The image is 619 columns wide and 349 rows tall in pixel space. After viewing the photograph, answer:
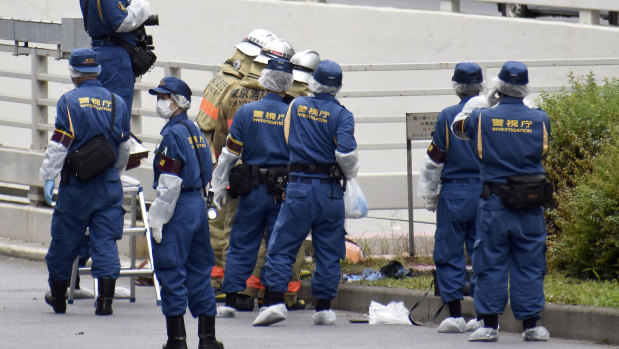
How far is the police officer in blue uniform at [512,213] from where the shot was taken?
9.74 meters

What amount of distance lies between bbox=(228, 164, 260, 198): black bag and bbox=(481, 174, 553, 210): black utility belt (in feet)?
7.32

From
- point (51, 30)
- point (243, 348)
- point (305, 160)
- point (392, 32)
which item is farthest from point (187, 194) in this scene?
point (392, 32)

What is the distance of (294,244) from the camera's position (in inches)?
428

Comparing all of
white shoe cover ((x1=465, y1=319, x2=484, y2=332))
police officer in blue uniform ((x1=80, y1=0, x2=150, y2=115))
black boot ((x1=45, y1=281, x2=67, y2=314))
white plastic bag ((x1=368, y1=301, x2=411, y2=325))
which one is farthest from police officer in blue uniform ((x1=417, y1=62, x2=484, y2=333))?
police officer in blue uniform ((x1=80, y1=0, x2=150, y2=115))

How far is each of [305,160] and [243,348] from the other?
1955mm

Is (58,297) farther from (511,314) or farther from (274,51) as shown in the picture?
(511,314)

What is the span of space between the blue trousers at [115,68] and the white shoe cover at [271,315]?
106 inches

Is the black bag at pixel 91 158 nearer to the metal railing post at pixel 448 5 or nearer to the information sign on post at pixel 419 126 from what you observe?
the information sign on post at pixel 419 126

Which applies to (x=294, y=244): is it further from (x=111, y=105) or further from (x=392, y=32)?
(x=392, y=32)

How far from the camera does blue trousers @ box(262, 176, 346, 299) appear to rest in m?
10.8

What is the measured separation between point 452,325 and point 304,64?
2740 mm

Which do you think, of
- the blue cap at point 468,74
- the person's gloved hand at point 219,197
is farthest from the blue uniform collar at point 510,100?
the person's gloved hand at point 219,197

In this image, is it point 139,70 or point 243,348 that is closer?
point 243,348

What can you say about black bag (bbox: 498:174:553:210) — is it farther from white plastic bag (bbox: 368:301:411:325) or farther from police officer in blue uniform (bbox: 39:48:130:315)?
police officer in blue uniform (bbox: 39:48:130:315)
